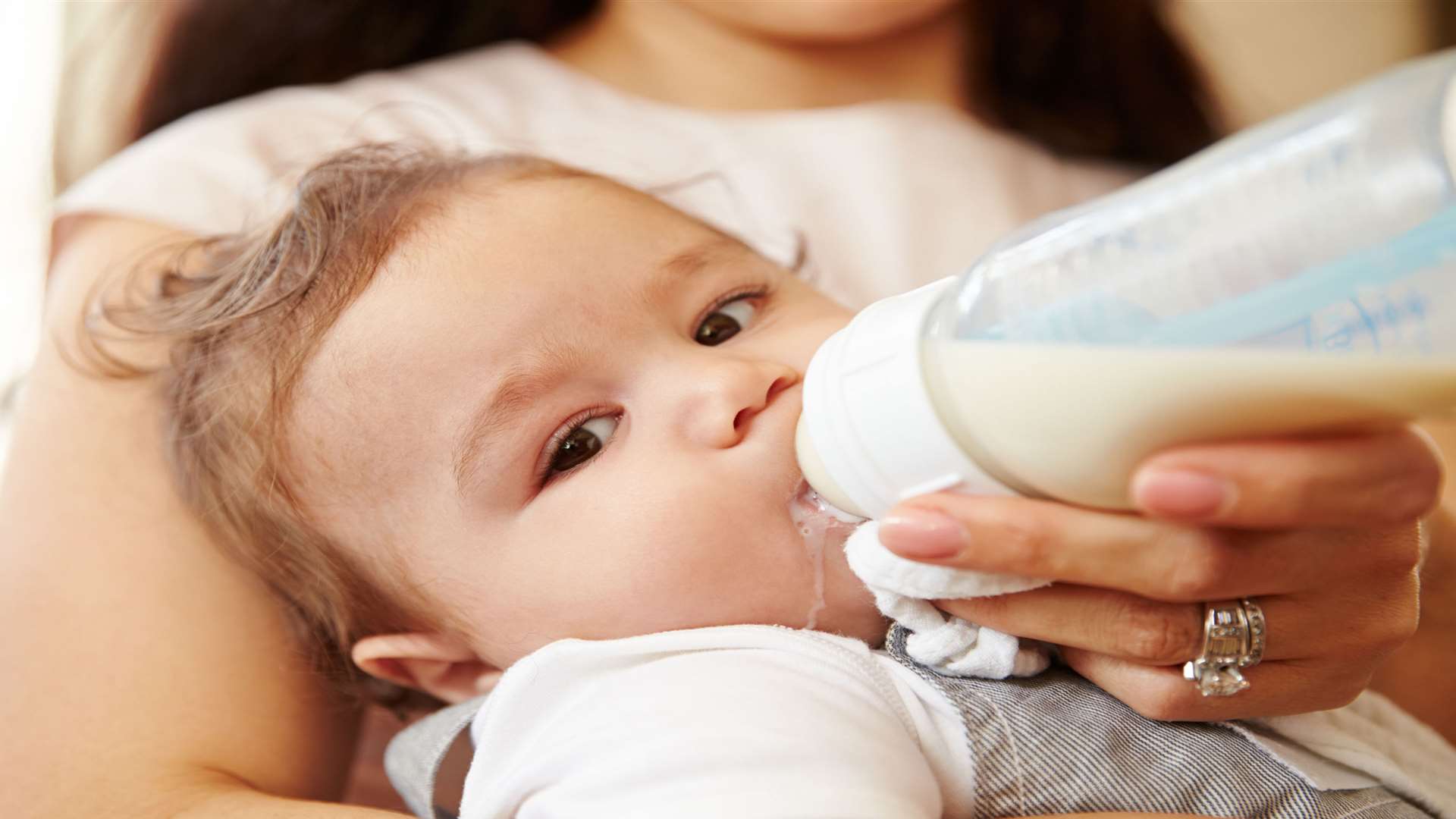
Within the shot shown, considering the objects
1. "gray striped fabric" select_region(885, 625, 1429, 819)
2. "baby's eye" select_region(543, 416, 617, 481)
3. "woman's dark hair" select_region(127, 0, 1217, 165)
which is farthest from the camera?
"woman's dark hair" select_region(127, 0, 1217, 165)

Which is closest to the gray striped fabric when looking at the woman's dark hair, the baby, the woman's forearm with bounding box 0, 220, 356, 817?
the baby

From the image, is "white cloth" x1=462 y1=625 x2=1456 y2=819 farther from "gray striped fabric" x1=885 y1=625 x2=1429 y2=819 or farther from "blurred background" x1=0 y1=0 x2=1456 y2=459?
"blurred background" x1=0 y1=0 x2=1456 y2=459

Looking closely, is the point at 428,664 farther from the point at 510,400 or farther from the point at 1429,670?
the point at 1429,670

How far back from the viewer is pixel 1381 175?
1.74 ft

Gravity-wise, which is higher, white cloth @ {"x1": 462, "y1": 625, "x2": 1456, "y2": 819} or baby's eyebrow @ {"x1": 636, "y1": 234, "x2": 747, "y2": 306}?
baby's eyebrow @ {"x1": 636, "y1": 234, "x2": 747, "y2": 306}

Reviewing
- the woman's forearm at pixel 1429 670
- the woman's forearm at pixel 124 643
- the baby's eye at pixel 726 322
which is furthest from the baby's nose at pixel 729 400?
the woman's forearm at pixel 1429 670

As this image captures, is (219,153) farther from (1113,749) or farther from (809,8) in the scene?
(1113,749)

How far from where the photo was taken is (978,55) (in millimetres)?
1780

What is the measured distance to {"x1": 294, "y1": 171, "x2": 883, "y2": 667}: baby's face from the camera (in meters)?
0.79

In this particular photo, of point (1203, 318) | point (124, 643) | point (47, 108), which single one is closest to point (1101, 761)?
point (1203, 318)

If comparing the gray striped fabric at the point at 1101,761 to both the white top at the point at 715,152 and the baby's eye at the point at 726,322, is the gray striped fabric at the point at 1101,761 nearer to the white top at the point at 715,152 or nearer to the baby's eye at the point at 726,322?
the baby's eye at the point at 726,322

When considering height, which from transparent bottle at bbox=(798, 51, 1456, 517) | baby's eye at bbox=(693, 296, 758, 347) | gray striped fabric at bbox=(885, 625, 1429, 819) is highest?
transparent bottle at bbox=(798, 51, 1456, 517)

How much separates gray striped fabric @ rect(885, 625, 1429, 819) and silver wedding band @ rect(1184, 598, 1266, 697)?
0.20 ft

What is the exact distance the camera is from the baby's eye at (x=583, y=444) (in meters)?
0.85
